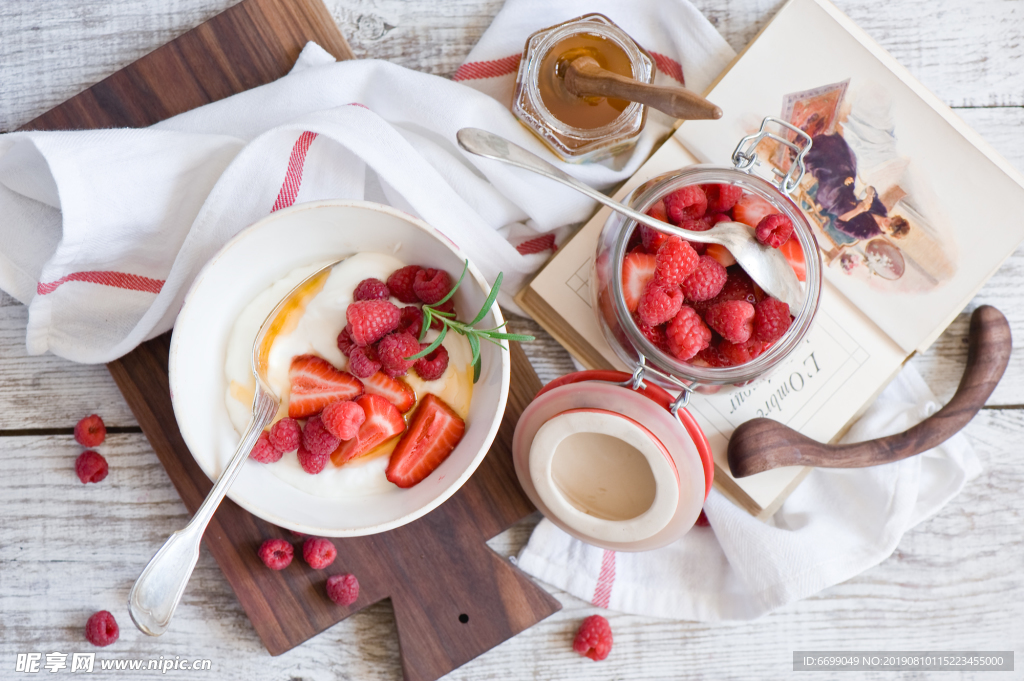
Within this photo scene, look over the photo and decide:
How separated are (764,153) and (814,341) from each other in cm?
26

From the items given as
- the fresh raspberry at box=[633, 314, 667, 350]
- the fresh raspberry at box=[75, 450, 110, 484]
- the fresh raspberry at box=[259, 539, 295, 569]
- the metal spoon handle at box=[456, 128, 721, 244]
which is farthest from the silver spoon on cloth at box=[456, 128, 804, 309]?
the fresh raspberry at box=[75, 450, 110, 484]

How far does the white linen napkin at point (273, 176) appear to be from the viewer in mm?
808

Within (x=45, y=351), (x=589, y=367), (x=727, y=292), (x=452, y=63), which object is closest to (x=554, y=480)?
(x=589, y=367)

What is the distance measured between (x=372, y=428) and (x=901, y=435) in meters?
0.70

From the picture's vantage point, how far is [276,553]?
0.88m

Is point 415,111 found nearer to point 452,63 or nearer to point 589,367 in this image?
point 452,63

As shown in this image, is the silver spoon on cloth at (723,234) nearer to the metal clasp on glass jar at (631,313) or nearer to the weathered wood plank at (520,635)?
the metal clasp on glass jar at (631,313)

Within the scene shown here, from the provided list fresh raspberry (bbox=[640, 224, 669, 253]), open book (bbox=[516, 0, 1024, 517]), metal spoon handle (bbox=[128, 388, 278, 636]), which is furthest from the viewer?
open book (bbox=[516, 0, 1024, 517])

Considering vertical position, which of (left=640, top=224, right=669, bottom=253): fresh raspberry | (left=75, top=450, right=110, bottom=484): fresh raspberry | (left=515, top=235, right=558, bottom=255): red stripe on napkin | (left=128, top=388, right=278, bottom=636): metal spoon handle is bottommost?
(left=75, top=450, right=110, bottom=484): fresh raspberry

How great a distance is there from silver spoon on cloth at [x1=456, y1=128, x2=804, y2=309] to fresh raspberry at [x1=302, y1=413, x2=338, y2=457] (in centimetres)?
34

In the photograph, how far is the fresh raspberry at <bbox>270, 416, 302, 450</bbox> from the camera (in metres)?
0.75

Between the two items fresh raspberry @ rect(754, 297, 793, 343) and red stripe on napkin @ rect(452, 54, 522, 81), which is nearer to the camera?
fresh raspberry @ rect(754, 297, 793, 343)

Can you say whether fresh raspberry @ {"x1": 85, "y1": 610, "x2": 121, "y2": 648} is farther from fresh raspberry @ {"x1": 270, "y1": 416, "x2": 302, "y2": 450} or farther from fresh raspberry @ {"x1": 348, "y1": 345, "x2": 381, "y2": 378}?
fresh raspberry @ {"x1": 348, "y1": 345, "x2": 381, "y2": 378}

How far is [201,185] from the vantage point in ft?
2.77
